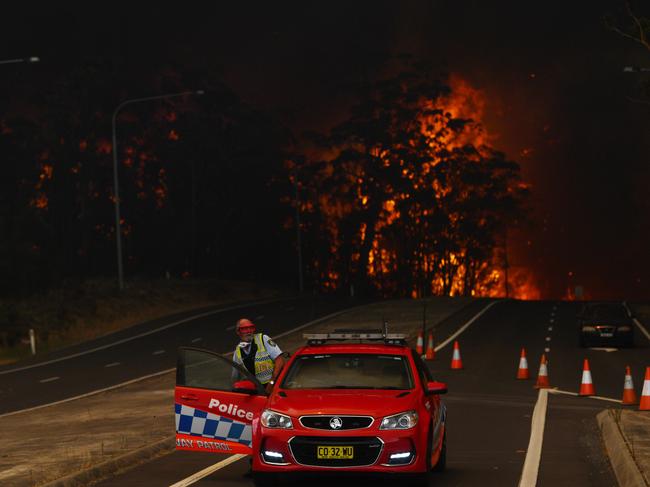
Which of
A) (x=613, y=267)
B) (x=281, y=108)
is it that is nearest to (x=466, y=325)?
(x=281, y=108)

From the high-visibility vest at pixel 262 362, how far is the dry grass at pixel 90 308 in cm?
3102

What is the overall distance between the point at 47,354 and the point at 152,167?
49.6 m

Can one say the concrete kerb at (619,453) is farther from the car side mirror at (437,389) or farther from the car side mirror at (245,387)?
the car side mirror at (245,387)

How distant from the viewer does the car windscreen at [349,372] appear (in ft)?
41.8

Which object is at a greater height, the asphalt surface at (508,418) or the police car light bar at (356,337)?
the police car light bar at (356,337)

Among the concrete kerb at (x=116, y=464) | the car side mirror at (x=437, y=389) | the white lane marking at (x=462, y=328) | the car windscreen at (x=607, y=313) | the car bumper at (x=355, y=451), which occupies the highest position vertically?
the car side mirror at (x=437, y=389)

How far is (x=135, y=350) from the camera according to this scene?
43281mm

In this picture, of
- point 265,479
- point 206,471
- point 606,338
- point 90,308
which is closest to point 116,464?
point 206,471

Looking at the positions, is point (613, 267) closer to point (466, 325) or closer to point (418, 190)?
point (418, 190)

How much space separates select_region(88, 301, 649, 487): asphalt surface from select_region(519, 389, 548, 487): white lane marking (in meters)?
0.08

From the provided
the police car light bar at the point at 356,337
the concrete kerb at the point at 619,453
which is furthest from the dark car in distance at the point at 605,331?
the police car light bar at the point at 356,337

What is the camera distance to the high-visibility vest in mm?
14211

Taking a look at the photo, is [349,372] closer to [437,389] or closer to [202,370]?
[437,389]

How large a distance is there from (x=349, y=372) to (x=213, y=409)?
142 centimetres
